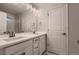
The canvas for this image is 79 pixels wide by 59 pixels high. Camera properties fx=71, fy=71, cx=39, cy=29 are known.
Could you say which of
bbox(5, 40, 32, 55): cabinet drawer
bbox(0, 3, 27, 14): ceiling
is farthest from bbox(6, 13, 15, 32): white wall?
bbox(5, 40, 32, 55): cabinet drawer

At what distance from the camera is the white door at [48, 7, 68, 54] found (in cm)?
208

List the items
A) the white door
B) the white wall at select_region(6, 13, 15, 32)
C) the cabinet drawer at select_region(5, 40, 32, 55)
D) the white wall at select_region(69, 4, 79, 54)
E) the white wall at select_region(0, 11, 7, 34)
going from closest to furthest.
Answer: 1. the cabinet drawer at select_region(5, 40, 32, 55)
2. the white wall at select_region(0, 11, 7, 34)
3. the white wall at select_region(6, 13, 15, 32)
4. the white wall at select_region(69, 4, 79, 54)
5. the white door

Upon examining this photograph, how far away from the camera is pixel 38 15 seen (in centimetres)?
248

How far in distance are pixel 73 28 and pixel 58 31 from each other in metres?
0.46

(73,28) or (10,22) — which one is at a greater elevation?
(10,22)

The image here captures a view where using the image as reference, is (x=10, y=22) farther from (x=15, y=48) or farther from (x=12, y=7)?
(x=15, y=48)

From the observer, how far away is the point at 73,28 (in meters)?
1.88

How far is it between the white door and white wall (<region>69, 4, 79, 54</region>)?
5.8 inches

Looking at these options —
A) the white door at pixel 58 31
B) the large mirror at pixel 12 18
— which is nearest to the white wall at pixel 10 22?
the large mirror at pixel 12 18

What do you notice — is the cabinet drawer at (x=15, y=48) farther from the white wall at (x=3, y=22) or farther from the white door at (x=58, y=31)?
the white door at (x=58, y=31)

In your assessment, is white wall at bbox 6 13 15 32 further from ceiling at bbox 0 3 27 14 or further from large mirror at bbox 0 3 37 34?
ceiling at bbox 0 3 27 14

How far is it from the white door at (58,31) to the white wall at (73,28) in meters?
0.15

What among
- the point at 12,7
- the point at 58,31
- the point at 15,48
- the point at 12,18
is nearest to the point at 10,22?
the point at 12,18

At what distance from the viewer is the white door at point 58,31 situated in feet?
6.83
